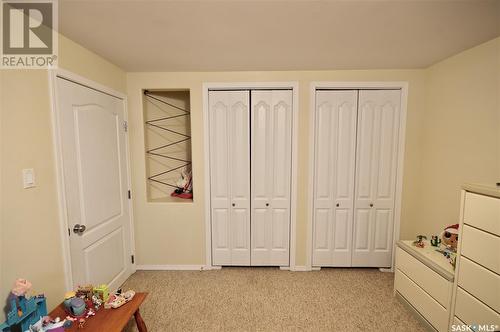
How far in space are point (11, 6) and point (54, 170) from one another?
989mm

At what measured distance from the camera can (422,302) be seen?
1.72m

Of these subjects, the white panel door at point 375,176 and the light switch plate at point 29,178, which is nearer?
the light switch plate at point 29,178

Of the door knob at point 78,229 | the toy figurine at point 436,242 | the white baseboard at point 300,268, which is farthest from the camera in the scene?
the white baseboard at point 300,268

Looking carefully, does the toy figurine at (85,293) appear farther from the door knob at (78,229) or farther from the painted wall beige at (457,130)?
the painted wall beige at (457,130)

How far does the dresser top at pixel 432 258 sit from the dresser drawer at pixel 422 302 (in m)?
0.25

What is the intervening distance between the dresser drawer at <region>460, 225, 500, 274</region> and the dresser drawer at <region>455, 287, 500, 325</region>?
25 cm

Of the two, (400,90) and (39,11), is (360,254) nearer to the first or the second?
(400,90)

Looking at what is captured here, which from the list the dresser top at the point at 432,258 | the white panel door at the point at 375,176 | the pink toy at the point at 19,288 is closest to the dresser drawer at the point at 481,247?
the dresser top at the point at 432,258

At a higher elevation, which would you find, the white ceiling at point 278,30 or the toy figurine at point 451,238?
the white ceiling at point 278,30

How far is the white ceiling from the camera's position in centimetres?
124

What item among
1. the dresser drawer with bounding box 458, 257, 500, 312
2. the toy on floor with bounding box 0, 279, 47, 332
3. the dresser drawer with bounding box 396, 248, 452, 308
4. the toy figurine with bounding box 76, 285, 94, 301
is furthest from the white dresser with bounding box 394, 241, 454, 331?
the toy on floor with bounding box 0, 279, 47, 332

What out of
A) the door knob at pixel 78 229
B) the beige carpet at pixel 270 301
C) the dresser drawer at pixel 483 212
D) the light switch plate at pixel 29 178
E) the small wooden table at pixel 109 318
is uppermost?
the light switch plate at pixel 29 178

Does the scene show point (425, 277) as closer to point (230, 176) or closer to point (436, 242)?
point (436, 242)

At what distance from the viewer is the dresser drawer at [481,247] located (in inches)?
47.6
